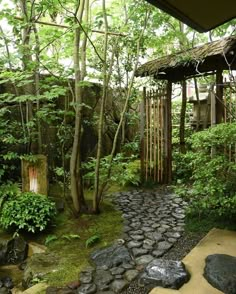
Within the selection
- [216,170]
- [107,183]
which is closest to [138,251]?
[216,170]

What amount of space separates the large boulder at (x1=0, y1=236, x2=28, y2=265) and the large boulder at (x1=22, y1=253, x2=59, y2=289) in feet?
1.36

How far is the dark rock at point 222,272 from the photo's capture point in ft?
9.43

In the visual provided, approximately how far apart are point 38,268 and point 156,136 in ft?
13.6

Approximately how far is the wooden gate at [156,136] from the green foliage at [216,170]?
2.34 m

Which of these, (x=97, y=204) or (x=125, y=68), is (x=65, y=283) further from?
(x=125, y=68)

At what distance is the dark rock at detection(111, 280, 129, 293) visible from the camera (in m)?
3.05

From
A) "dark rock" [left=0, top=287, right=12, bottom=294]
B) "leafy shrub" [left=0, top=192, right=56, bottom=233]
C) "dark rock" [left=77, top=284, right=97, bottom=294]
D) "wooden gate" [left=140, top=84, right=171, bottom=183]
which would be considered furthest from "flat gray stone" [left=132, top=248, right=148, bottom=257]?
"wooden gate" [left=140, top=84, right=171, bottom=183]

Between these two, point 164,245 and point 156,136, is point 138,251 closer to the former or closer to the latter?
point 164,245

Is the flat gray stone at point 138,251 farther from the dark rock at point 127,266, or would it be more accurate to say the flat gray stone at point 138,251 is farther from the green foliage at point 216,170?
the green foliage at point 216,170

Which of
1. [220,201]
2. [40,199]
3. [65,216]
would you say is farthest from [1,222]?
[220,201]

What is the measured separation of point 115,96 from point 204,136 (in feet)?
14.6

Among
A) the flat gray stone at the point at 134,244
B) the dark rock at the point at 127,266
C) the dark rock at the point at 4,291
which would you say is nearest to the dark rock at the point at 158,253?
the flat gray stone at the point at 134,244

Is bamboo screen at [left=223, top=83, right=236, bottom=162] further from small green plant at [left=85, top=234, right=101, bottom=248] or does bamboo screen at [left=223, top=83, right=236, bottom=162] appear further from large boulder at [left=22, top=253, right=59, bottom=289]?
large boulder at [left=22, top=253, right=59, bottom=289]

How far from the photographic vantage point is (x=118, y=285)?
10.2ft
